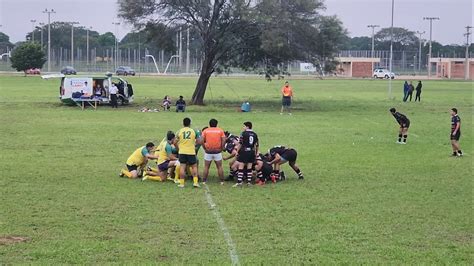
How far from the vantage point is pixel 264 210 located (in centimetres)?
1288

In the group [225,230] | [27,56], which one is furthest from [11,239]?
[27,56]

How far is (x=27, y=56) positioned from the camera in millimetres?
100625

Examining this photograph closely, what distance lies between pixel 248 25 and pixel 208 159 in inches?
1177

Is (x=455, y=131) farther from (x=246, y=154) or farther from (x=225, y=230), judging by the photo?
(x=225, y=230)

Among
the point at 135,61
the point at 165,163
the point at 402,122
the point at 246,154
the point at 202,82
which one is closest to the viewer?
the point at 246,154

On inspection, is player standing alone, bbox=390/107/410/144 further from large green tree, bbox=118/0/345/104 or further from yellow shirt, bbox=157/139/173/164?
large green tree, bbox=118/0/345/104

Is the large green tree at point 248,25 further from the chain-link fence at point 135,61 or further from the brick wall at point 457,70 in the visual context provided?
the brick wall at point 457,70

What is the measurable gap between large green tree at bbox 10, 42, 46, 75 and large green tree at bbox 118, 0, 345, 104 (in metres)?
57.2

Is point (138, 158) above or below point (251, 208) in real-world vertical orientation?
above

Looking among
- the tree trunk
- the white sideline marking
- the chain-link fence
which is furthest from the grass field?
the chain-link fence

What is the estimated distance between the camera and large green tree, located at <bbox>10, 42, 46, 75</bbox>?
100125 mm

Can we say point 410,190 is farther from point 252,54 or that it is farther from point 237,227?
point 252,54

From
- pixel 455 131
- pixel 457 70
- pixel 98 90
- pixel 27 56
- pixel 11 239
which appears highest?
pixel 27 56

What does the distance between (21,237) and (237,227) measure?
324cm
